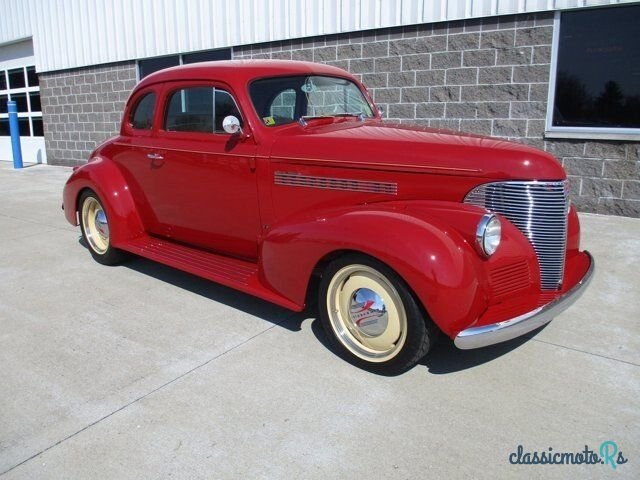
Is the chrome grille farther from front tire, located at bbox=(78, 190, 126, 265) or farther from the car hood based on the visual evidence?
front tire, located at bbox=(78, 190, 126, 265)

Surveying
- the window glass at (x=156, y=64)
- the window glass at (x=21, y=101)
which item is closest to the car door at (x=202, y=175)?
the window glass at (x=156, y=64)

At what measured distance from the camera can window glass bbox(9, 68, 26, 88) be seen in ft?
47.6

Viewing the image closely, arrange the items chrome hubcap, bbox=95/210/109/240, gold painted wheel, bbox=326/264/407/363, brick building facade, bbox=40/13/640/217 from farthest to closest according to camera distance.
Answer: brick building facade, bbox=40/13/640/217, chrome hubcap, bbox=95/210/109/240, gold painted wheel, bbox=326/264/407/363

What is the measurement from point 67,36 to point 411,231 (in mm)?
12390

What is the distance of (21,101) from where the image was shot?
48.2 ft

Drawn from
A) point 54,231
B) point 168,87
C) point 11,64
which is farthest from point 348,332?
point 11,64

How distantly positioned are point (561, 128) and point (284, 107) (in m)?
4.18

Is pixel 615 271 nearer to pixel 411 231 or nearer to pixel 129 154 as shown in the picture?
pixel 411 231

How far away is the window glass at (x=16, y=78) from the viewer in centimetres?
1451

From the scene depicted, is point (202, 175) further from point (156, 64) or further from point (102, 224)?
point (156, 64)

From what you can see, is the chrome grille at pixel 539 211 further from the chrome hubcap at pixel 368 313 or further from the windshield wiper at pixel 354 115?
the windshield wiper at pixel 354 115

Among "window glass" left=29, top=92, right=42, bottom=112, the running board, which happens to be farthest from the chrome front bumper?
"window glass" left=29, top=92, right=42, bottom=112

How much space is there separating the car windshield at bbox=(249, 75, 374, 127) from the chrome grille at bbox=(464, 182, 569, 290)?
1.54m

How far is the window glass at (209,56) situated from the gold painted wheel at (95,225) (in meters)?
5.31
